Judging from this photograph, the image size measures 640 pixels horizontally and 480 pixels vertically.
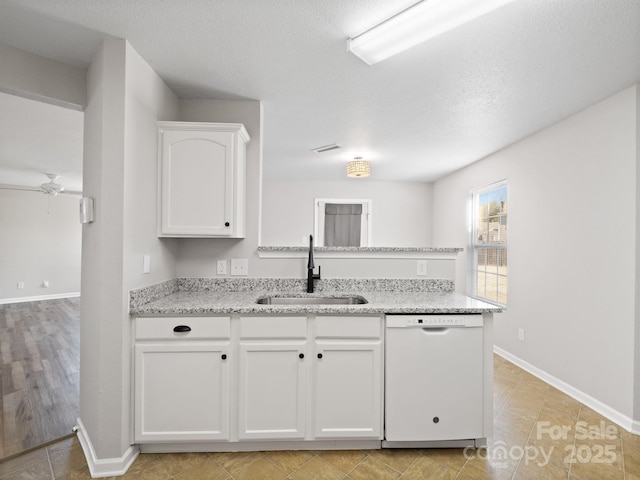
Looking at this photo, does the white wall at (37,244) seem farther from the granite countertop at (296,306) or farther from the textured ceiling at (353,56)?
the granite countertop at (296,306)

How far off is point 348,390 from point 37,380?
8.98ft

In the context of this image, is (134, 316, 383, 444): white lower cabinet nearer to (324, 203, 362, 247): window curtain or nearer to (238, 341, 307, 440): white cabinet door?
(238, 341, 307, 440): white cabinet door

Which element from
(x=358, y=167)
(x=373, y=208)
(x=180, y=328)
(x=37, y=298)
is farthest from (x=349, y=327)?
(x=37, y=298)

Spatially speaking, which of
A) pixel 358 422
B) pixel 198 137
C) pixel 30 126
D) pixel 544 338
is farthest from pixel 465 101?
pixel 30 126

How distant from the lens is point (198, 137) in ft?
6.52

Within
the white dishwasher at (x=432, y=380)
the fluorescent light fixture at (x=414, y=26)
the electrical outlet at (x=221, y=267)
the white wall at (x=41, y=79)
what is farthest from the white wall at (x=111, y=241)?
the white dishwasher at (x=432, y=380)

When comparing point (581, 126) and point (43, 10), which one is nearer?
point (43, 10)

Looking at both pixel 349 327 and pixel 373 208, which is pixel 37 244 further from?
pixel 349 327

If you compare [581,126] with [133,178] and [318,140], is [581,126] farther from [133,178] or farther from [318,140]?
[133,178]

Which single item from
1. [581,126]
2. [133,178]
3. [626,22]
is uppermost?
[626,22]

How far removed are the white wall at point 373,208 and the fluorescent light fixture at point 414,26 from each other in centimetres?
399

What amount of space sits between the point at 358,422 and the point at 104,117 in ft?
7.17

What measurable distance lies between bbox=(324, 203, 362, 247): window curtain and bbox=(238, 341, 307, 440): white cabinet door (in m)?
4.13

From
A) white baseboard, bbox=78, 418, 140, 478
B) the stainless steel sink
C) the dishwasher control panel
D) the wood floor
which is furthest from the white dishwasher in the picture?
the wood floor
